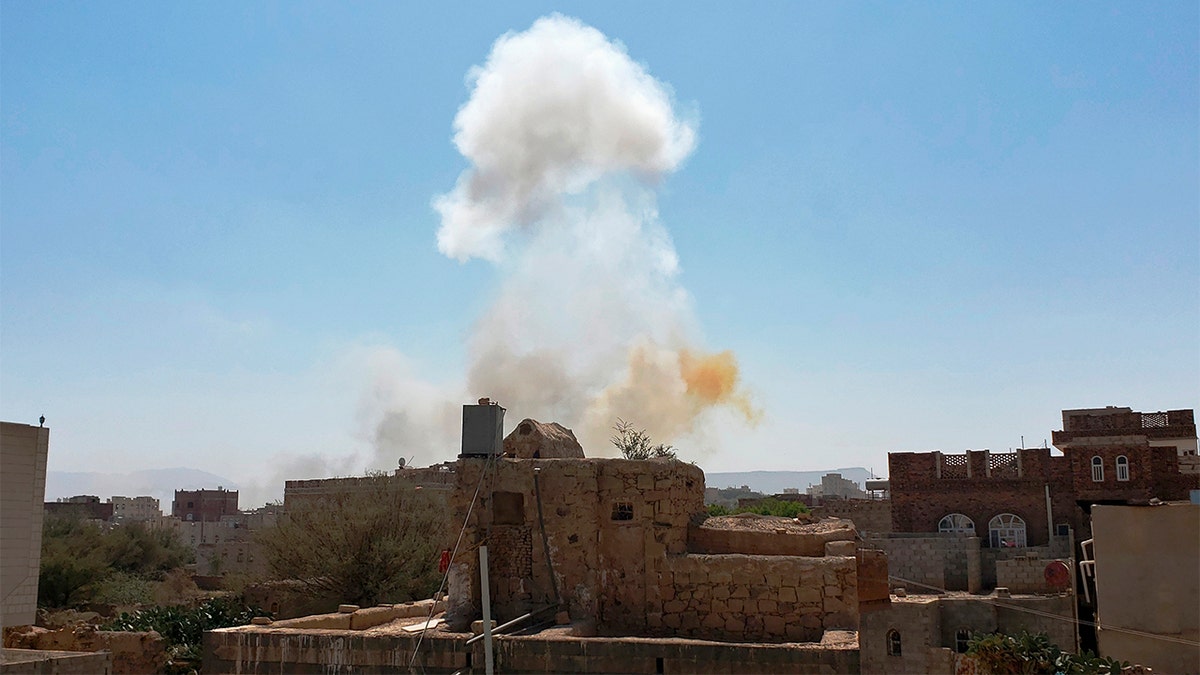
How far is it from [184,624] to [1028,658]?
838 inches

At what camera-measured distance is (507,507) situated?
1880 centimetres

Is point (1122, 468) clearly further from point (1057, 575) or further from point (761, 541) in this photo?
point (761, 541)

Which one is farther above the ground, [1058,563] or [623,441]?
[623,441]

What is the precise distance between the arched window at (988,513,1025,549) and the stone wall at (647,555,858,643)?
29.6 m

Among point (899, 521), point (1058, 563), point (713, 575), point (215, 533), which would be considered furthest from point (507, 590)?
point (215, 533)

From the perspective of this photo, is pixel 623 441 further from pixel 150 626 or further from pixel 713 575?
pixel 713 575

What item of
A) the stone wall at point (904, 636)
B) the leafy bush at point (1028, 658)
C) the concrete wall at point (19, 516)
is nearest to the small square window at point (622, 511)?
the leafy bush at point (1028, 658)

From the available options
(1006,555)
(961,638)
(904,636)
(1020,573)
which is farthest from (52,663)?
(1006,555)

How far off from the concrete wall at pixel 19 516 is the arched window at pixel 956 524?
123 feet

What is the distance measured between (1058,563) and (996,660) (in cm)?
2151

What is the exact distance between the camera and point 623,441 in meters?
38.8

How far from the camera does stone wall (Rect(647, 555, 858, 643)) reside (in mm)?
16188

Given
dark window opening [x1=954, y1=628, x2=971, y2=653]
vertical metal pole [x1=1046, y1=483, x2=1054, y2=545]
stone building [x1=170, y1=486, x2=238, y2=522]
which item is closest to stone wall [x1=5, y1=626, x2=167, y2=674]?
dark window opening [x1=954, y1=628, x2=971, y2=653]

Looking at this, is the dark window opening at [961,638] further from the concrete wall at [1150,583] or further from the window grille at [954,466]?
the concrete wall at [1150,583]
